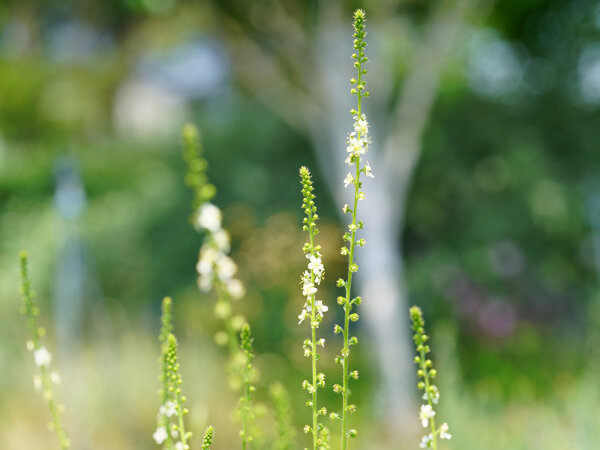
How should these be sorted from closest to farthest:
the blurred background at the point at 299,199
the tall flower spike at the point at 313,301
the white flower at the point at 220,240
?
1. the tall flower spike at the point at 313,301
2. the white flower at the point at 220,240
3. the blurred background at the point at 299,199

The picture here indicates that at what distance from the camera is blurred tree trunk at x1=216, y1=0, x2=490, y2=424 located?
5.17m

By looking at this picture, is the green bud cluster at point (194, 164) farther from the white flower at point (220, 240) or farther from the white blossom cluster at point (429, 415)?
the white blossom cluster at point (429, 415)

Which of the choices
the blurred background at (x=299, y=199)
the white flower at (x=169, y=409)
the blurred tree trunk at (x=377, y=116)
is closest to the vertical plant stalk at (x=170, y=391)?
the white flower at (x=169, y=409)

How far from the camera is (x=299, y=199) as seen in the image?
25.3 ft

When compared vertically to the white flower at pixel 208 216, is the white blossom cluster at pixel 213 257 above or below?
below

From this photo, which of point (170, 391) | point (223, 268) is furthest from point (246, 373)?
point (223, 268)

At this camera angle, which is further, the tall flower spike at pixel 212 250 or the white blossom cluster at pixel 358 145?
the tall flower spike at pixel 212 250

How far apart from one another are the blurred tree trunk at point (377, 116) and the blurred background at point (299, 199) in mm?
23

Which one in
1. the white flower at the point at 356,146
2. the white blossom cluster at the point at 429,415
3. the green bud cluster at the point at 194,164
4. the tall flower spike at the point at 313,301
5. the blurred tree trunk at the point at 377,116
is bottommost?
the white blossom cluster at the point at 429,415

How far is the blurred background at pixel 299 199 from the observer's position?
517 cm

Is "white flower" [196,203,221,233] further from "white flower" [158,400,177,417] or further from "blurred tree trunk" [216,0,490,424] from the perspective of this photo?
"blurred tree trunk" [216,0,490,424]

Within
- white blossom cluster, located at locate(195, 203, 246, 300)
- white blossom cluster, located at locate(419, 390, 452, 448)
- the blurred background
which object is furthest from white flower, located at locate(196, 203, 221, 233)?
the blurred background

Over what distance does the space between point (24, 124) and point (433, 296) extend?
5.12 m

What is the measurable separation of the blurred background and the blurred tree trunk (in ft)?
0.07
